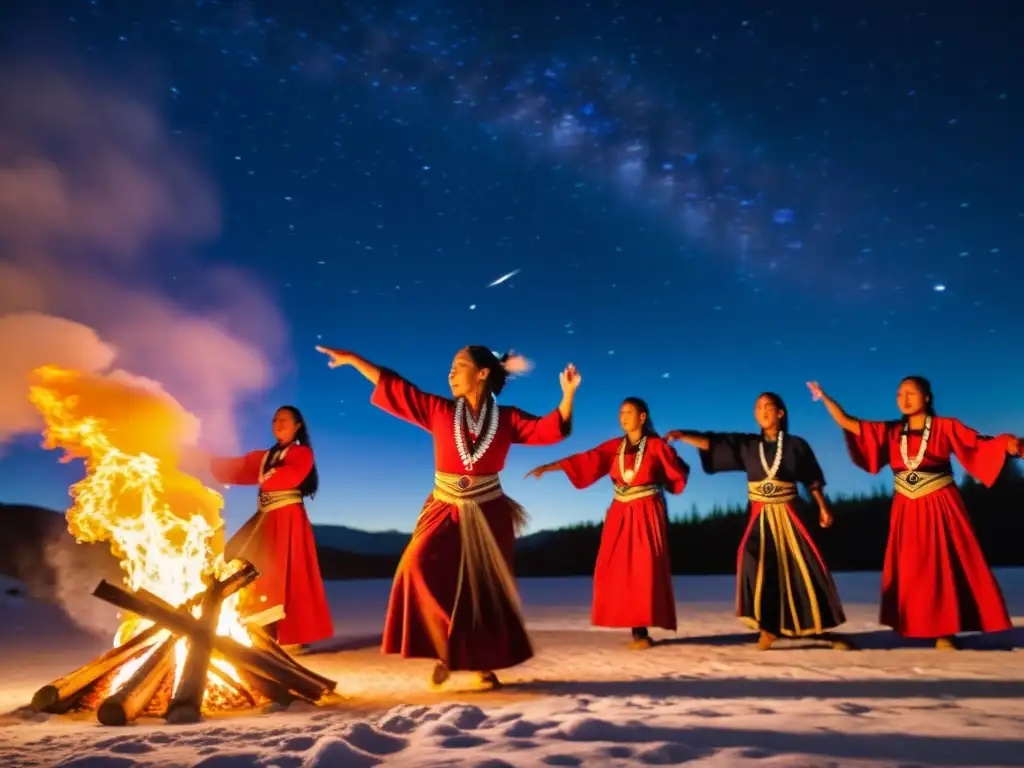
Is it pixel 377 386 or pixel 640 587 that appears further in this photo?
pixel 640 587

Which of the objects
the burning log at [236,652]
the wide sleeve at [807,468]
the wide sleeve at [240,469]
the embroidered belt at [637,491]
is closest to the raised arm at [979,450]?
the wide sleeve at [807,468]

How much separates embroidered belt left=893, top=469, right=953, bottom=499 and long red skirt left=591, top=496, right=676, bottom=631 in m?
2.00

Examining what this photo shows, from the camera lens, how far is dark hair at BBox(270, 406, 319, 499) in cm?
709

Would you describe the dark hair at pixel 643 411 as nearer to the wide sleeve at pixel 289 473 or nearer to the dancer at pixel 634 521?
the dancer at pixel 634 521

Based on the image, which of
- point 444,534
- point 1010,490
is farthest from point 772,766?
point 1010,490

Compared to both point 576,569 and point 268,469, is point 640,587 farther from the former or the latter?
point 576,569

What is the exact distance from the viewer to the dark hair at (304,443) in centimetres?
709

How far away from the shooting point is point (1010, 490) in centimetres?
2227

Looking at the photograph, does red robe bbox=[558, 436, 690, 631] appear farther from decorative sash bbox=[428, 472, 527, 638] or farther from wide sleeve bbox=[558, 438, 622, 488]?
decorative sash bbox=[428, 472, 527, 638]

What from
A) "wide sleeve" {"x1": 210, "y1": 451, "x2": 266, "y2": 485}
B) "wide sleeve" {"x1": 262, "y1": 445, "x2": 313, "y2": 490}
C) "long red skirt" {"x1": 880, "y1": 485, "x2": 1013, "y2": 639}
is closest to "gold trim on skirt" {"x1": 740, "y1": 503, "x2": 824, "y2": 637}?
"long red skirt" {"x1": 880, "y1": 485, "x2": 1013, "y2": 639}

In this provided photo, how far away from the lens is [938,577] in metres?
6.41

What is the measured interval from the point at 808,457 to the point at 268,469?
15.0ft

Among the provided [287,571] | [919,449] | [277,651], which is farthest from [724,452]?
[277,651]

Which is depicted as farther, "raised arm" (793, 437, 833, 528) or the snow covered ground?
"raised arm" (793, 437, 833, 528)
